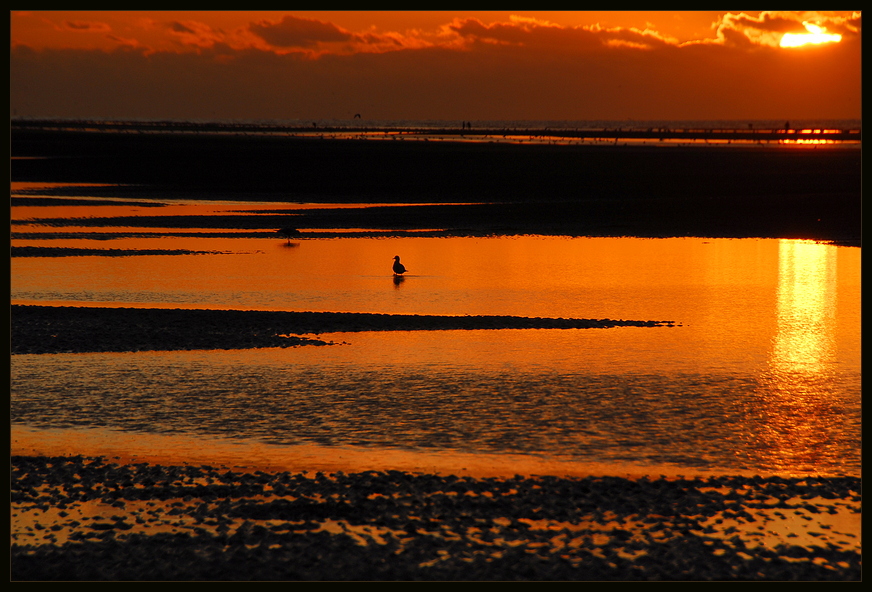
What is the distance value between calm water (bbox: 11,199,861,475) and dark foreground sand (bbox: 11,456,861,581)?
1073 millimetres

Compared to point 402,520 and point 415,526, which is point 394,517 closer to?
point 402,520

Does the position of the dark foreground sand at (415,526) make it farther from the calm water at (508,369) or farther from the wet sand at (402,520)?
the calm water at (508,369)

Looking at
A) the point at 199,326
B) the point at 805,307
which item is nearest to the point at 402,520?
the point at 199,326

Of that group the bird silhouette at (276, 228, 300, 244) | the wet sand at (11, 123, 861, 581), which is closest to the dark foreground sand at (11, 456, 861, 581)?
the wet sand at (11, 123, 861, 581)

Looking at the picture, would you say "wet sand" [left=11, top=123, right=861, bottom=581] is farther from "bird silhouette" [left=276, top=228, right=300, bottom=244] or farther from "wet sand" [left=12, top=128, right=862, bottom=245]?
"wet sand" [left=12, top=128, right=862, bottom=245]

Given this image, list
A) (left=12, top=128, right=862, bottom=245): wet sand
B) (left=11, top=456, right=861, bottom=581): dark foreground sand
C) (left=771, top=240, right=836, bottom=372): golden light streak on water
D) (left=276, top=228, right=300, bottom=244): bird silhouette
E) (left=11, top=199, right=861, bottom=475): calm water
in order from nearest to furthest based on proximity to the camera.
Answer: (left=11, top=456, right=861, bottom=581): dark foreground sand, (left=11, top=199, right=861, bottom=475): calm water, (left=771, top=240, right=836, bottom=372): golden light streak on water, (left=276, top=228, right=300, bottom=244): bird silhouette, (left=12, top=128, right=862, bottom=245): wet sand

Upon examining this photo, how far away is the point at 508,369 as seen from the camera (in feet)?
43.6

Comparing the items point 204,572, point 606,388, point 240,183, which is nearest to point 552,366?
point 606,388

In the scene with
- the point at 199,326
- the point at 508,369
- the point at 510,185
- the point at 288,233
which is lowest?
the point at 508,369

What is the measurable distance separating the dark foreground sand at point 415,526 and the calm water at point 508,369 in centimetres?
107

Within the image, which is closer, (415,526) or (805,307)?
(415,526)

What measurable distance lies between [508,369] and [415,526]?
559 centimetres

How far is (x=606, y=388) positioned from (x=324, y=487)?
4.94 meters

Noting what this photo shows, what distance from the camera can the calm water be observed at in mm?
10312
